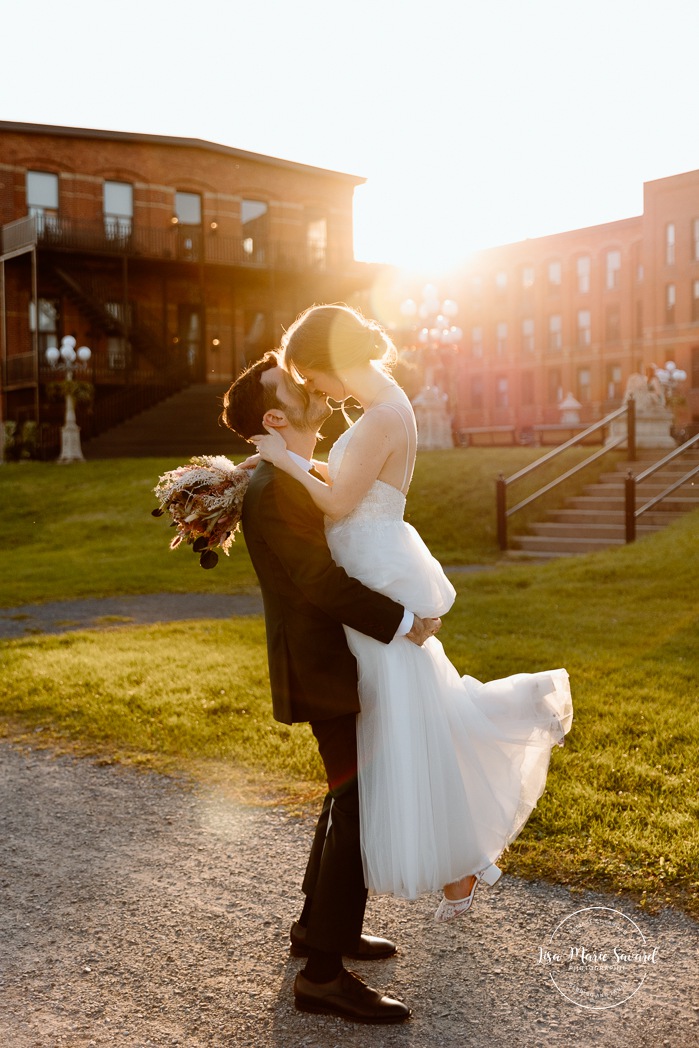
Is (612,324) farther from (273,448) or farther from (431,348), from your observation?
(273,448)

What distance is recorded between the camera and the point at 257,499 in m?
2.88

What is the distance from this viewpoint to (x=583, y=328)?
184ft

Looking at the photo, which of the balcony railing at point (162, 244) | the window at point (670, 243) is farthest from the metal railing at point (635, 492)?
the window at point (670, 243)

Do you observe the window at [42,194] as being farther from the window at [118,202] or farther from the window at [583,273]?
the window at [583,273]

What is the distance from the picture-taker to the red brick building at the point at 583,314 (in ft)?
161

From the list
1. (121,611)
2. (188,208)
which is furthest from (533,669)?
(188,208)

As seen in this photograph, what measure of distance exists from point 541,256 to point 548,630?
53.5 metres

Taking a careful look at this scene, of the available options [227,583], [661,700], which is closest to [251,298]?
[227,583]

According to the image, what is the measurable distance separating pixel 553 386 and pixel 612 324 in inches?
197

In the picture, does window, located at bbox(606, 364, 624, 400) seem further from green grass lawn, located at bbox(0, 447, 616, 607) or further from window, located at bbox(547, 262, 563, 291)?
green grass lawn, located at bbox(0, 447, 616, 607)

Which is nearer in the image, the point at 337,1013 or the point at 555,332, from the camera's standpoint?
the point at 337,1013

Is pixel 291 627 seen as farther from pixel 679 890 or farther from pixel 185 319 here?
pixel 185 319

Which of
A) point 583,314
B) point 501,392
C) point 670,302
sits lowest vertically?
point 501,392

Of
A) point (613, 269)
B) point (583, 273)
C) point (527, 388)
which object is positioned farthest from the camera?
point (527, 388)
